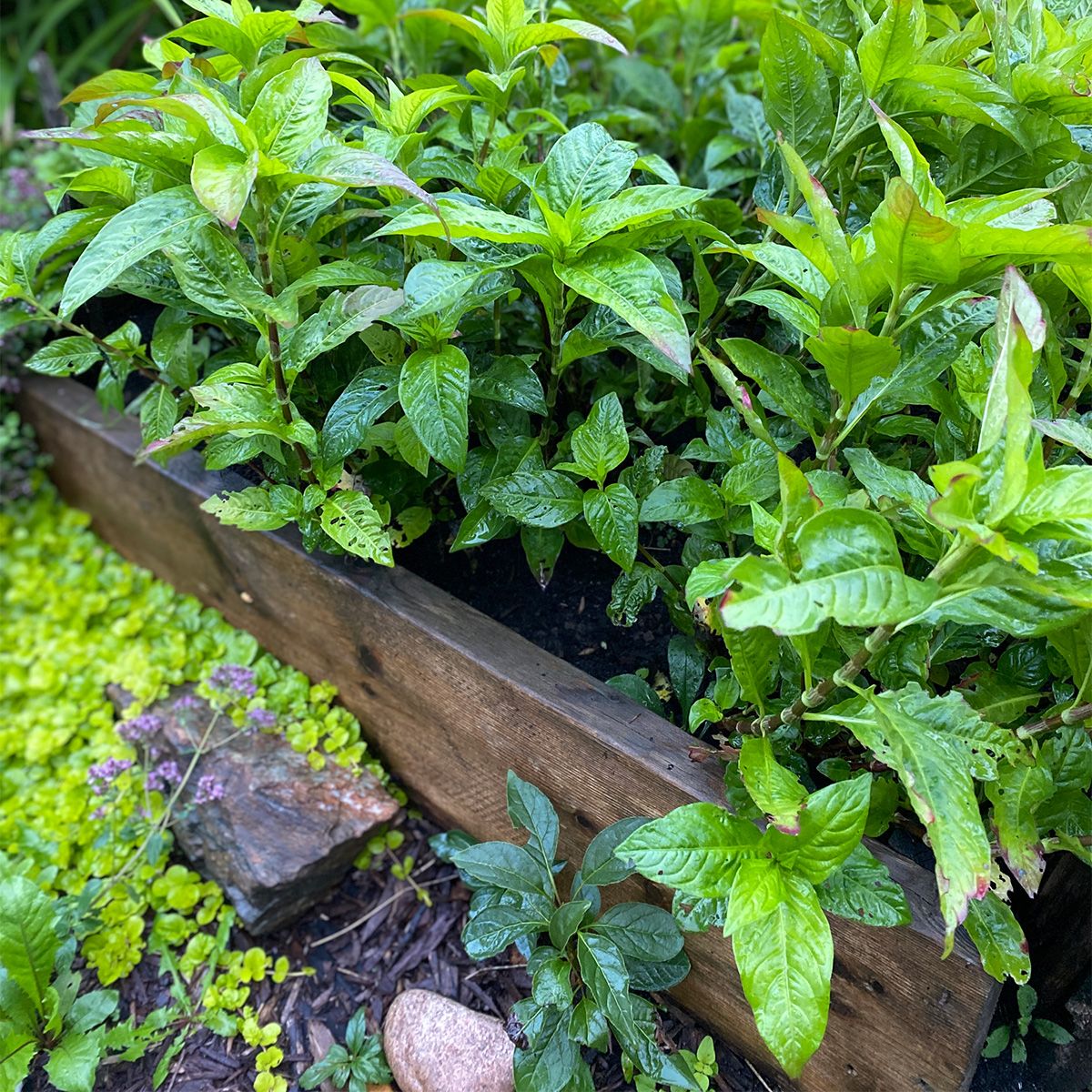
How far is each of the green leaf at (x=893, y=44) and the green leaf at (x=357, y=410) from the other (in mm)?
742

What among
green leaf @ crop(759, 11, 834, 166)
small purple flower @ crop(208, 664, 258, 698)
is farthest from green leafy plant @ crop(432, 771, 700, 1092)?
green leaf @ crop(759, 11, 834, 166)

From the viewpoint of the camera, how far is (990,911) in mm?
949

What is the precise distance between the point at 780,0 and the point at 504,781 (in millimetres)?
1735

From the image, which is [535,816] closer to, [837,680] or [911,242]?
[837,680]

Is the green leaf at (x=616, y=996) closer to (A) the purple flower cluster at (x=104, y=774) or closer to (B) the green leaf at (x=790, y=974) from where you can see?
(B) the green leaf at (x=790, y=974)

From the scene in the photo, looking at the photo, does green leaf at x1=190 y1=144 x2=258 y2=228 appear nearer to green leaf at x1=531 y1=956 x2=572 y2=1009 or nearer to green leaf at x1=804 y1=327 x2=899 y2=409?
green leaf at x1=804 y1=327 x2=899 y2=409

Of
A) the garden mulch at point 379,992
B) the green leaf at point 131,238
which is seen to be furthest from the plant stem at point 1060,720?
the green leaf at point 131,238

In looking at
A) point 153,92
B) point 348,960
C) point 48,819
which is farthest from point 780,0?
point 48,819

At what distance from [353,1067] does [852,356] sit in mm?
1306

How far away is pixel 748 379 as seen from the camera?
56.2 inches

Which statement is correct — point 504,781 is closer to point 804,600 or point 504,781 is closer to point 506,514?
point 506,514

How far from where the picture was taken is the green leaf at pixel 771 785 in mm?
882

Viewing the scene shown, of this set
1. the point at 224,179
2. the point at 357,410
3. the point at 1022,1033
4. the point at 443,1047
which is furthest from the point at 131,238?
the point at 1022,1033

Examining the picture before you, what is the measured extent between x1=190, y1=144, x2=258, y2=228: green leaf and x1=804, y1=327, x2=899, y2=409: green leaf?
629 millimetres
